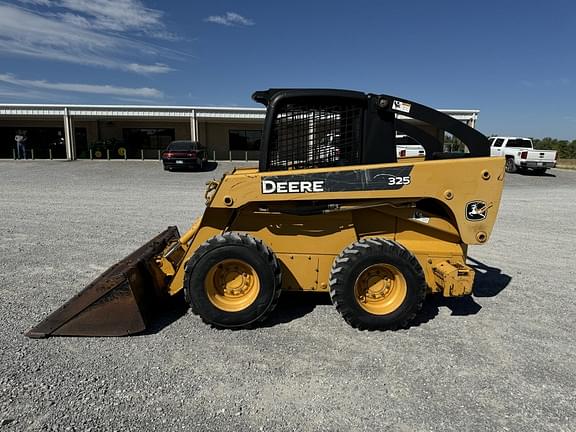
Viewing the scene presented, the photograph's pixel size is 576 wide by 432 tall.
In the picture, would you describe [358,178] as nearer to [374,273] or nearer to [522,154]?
[374,273]

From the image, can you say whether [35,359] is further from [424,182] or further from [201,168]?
[201,168]

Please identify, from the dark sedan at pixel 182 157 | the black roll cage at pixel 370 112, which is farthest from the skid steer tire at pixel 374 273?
the dark sedan at pixel 182 157

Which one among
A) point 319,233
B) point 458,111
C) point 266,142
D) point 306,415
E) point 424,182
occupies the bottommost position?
point 306,415

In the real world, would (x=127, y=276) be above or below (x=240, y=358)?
above

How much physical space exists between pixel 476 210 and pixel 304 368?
221 centimetres

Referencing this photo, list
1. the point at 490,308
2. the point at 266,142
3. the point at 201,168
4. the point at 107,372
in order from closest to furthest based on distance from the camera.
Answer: the point at 107,372 → the point at 266,142 → the point at 490,308 → the point at 201,168

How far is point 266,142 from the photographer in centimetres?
385

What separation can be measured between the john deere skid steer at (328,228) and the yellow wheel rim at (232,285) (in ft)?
0.04

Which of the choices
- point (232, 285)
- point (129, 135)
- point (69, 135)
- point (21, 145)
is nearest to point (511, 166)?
point (232, 285)

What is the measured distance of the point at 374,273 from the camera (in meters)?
3.86

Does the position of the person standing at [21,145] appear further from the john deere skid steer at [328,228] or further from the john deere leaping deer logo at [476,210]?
the john deere leaping deer logo at [476,210]

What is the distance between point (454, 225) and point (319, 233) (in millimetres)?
1381

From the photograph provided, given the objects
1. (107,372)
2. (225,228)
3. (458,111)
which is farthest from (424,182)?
(458,111)

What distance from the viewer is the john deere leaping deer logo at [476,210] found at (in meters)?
3.84
